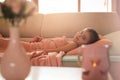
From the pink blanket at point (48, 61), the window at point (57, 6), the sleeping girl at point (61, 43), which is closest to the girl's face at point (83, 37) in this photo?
the sleeping girl at point (61, 43)

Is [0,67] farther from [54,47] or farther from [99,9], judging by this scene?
[99,9]

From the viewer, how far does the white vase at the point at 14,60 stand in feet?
3.02

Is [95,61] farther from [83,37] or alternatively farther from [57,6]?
[57,6]

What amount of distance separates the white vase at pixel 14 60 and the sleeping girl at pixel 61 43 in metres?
1.41

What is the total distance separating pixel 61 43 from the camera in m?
2.47

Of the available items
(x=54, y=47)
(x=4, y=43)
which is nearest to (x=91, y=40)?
(x=54, y=47)

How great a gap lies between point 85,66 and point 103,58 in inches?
3.2

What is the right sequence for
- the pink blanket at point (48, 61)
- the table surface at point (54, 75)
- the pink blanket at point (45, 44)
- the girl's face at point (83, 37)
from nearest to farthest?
the table surface at point (54, 75)
the pink blanket at point (48, 61)
the girl's face at point (83, 37)
the pink blanket at point (45, 44)

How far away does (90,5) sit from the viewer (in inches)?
128

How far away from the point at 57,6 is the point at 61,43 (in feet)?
3.07

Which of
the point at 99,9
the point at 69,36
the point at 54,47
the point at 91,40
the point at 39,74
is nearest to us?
the point at 39,74

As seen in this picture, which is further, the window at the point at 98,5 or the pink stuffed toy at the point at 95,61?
the window at the point at 98,5

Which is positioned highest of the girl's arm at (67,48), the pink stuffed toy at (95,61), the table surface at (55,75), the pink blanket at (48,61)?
the pink stuffed toy at (95,61)

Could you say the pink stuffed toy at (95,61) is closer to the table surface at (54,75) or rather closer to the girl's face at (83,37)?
the table surface at (54,75)
